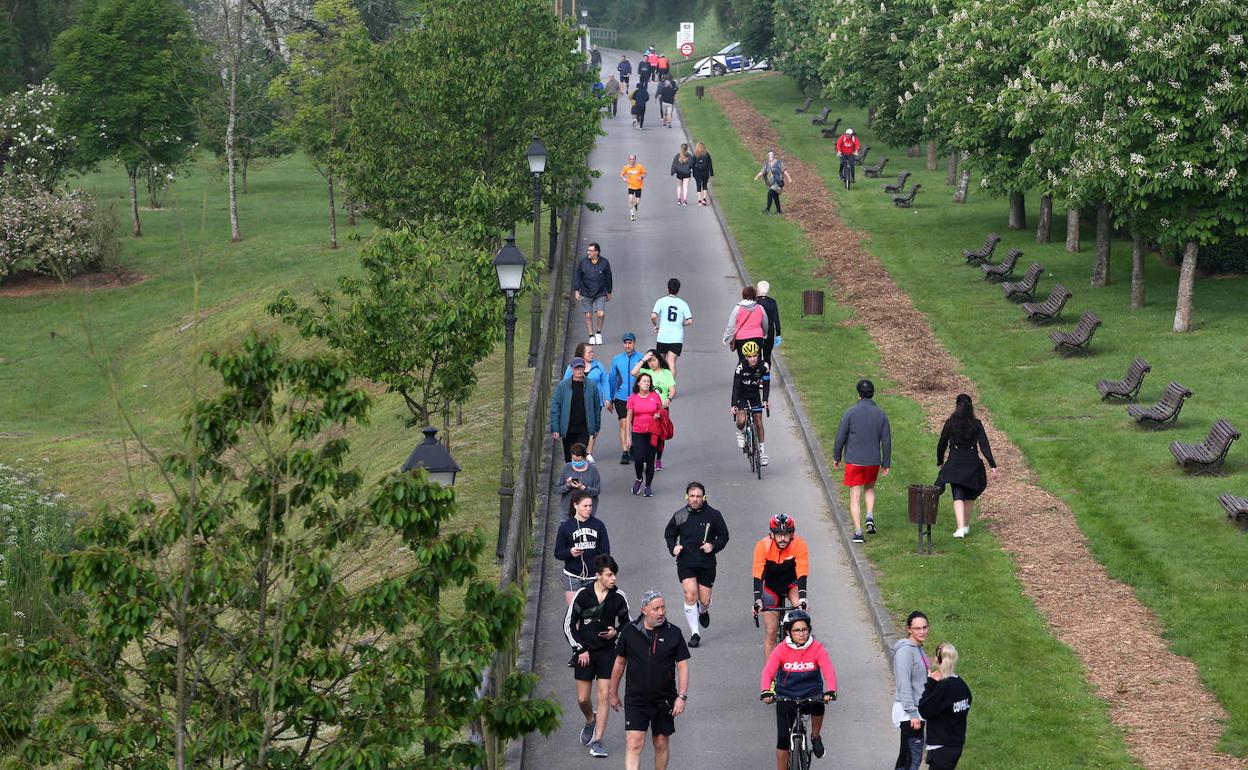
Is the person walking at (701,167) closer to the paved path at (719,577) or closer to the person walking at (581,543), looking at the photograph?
the paved path at (719,577)

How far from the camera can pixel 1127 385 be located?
25469 millimetres

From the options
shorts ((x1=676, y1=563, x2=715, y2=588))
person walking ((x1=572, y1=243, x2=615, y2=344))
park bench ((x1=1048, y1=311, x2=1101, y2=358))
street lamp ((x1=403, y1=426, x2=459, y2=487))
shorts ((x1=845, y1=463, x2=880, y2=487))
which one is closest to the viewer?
street lamp ((x1=403, y1=426, x2=459, y2=487))

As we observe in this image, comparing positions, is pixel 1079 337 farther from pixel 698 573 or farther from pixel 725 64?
pixel 725 64

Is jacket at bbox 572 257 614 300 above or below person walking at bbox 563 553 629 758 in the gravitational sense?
above

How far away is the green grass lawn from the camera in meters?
13.9

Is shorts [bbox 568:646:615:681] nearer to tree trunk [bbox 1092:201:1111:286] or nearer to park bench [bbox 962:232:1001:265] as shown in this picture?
tree trunk [bbox 1092:201:1111:286]

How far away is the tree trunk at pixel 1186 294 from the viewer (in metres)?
29.8

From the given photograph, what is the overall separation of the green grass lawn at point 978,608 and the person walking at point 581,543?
3.75 meters

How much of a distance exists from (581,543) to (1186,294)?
18934 mm

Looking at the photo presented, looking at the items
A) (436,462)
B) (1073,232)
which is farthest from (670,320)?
(1073,232)

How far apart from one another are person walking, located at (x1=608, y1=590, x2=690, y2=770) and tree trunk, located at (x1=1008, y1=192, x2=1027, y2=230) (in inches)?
1241

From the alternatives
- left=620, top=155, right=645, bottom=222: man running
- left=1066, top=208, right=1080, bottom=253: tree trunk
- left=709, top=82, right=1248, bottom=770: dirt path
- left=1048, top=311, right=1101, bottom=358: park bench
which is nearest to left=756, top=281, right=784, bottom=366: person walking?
left=709, top=82, right=1248, bottom=770: dirt path

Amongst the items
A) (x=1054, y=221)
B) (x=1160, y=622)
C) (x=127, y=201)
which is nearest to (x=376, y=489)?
(x=1160, y=622)

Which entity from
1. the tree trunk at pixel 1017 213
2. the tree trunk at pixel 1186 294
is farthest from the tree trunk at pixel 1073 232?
the tree trunk at pixel 1186 294
